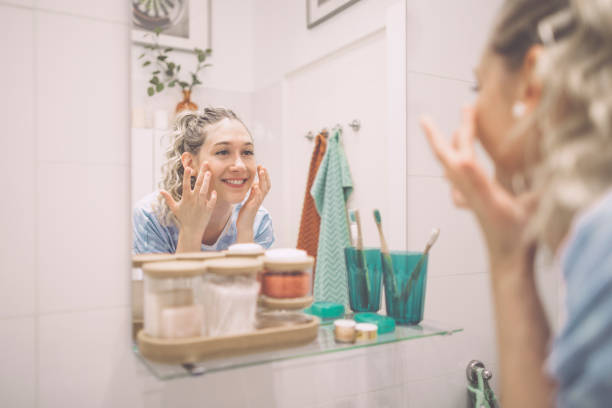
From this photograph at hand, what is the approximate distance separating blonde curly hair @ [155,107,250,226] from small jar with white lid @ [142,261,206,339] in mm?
172

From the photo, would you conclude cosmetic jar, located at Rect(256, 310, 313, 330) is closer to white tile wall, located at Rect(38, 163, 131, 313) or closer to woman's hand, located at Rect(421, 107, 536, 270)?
white tile wall, located at Rect(38, 163, 131, 313)

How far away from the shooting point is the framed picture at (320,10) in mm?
1125

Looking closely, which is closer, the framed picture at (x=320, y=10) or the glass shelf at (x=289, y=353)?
the glass shelf at (x=289, y=353)

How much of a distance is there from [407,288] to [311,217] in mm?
271

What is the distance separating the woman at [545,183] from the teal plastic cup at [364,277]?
1.31 feet

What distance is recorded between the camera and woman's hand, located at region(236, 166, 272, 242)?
3.19 feet

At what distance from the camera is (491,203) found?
596mm

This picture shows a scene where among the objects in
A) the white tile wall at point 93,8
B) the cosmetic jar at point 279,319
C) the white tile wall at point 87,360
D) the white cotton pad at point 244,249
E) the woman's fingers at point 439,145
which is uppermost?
the white tile wall at point 93,8

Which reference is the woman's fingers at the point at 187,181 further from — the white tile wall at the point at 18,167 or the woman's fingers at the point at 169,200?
the white tile wall at the point at 18,167

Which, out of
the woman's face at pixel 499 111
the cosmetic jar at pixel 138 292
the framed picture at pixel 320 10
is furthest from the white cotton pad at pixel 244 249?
the framed picture at pixel 320 10

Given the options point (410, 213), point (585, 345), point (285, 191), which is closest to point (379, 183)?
point (410, 213)

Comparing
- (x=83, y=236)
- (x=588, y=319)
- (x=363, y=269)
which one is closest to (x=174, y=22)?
(x=83, y=236)

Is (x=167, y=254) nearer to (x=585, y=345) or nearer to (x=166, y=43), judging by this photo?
(x=166, y=43)

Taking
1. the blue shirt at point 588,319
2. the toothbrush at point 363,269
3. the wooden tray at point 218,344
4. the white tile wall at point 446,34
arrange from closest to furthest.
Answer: the blue shirt at point 588,319 < the wooden tray at point 218,344 < the toothbrush at point 363,269 < the white tile wall at point 446,34
